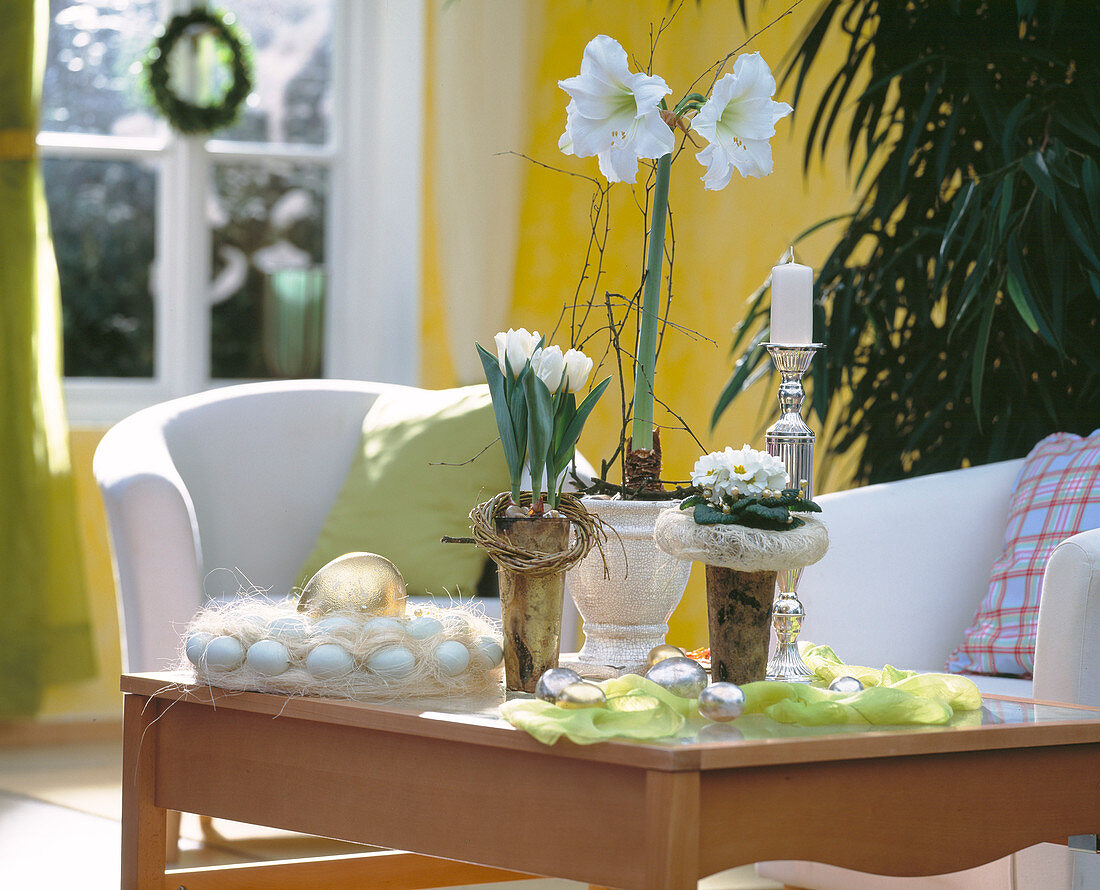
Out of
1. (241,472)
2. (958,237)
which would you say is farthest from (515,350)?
(958,237)

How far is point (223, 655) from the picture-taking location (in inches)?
53.0

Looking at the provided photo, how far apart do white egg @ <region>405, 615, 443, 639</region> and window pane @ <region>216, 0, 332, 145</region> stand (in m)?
3.17

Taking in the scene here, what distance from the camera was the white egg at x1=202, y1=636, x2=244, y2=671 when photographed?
1.35 m

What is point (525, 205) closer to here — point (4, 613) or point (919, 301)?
point (919, 301)

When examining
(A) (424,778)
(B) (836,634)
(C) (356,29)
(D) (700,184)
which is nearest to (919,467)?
(B) (836,634)

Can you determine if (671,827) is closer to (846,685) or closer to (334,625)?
(846,685)

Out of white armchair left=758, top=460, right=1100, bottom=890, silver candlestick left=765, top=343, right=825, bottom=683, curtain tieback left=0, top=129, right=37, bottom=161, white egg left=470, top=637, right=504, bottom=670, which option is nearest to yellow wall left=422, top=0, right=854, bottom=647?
white armchair left=758, top=460, right=1100, bottom=890

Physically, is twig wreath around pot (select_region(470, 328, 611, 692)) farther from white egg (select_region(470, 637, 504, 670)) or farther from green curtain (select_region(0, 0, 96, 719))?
green curtain (select_region(0, 0, 96, 719))

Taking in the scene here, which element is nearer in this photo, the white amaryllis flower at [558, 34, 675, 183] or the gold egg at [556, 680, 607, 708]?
the gold egg at [556, 680, 607, 708]

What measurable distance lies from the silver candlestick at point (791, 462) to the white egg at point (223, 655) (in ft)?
1.82

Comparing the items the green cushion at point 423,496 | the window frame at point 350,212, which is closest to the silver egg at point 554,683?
the green cushion at point 423,496

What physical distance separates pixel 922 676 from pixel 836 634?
0.91 meters

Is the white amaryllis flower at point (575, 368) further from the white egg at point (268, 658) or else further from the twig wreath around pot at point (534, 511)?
the white egg at point (268, 658)

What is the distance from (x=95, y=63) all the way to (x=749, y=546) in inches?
135
